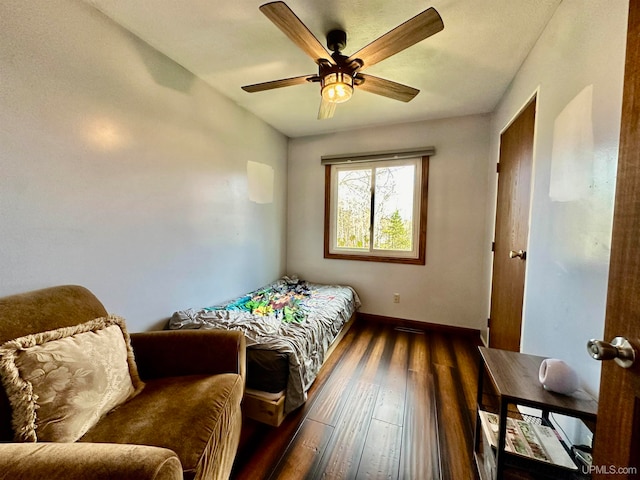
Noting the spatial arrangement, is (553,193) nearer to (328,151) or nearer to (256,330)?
(256,330)

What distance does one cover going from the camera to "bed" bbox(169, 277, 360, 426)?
1521 mm

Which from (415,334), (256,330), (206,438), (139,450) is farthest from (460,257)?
(139,450)

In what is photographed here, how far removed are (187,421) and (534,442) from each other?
137 centimetres

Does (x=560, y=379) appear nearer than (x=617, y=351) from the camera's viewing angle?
No

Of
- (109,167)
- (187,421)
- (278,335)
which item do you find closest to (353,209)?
(278,335)

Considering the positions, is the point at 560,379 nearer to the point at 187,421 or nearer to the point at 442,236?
the point at 187,421

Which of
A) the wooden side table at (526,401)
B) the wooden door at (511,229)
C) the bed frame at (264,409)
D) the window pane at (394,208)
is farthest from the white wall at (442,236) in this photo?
the bed frame at (264,409)

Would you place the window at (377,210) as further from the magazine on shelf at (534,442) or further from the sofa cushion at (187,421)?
the sofa cushion at (187,421)

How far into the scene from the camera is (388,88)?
1694mm

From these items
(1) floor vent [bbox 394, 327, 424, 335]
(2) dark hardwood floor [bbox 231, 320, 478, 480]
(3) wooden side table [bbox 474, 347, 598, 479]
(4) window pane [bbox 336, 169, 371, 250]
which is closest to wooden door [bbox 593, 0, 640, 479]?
(3) wooden side table [bbox 474, 347, 598, 479]

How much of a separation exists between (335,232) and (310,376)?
6.39 feet

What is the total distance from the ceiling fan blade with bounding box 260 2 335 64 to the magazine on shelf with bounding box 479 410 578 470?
203 cm

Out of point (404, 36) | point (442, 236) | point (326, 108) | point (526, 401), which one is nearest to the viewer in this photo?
point (526, 401)

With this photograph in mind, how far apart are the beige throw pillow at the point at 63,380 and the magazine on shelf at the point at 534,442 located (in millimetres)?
1600
